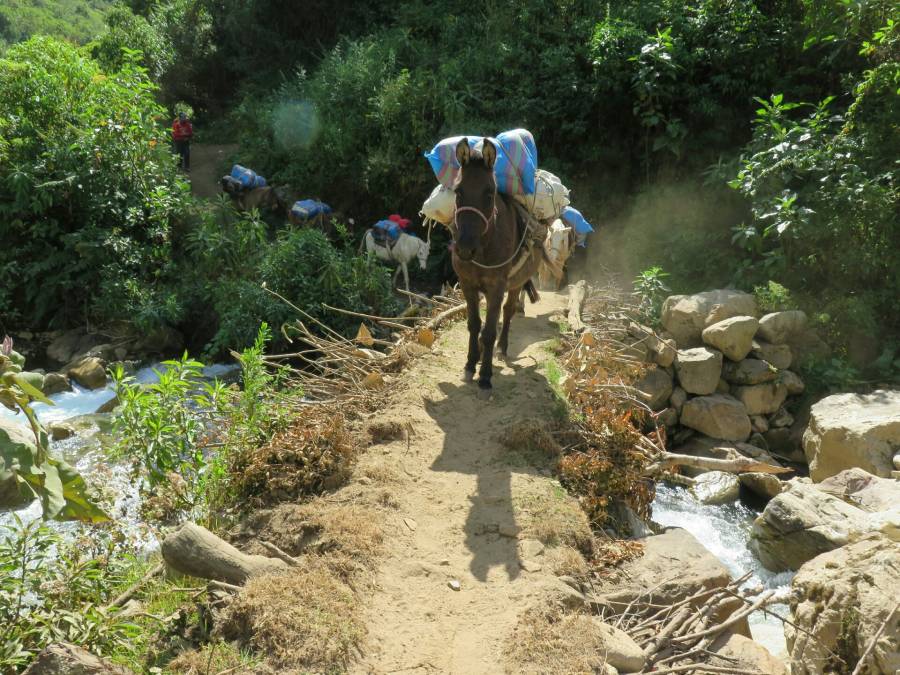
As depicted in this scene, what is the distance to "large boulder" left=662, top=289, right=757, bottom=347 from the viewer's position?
1009cm

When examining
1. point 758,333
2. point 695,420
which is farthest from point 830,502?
point 758,333

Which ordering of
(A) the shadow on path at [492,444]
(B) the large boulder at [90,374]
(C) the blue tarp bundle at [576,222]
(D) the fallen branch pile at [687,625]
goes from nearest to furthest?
(D) the fallen branch pile at [687,625] → (A) the shadow on path at [492,444] → (C) the blue tarp bundle at [576,222] → (B) the large boulder at [90,374]

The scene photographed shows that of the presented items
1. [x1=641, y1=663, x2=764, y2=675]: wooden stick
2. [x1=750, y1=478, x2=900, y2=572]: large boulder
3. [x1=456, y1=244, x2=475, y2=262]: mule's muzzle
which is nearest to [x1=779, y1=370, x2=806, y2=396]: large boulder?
[x1=750, y1=478, x2=900, y2=572]: large boulder

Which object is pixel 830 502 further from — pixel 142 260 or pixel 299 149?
pixel 299 149

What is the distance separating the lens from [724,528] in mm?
8227

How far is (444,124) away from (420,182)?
126 cm

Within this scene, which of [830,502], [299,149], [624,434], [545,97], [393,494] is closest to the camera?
[393,494]

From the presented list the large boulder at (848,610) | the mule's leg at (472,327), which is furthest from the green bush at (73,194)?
the large boulder at (848,610)

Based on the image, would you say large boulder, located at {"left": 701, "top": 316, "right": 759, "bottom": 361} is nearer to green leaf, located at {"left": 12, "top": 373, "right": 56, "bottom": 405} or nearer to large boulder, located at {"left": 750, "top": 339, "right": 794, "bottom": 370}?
large boulder, located at {"left": 750, "top": 339, "right": 794, "bottom": 370}

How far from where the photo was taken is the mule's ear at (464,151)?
6.21 metres

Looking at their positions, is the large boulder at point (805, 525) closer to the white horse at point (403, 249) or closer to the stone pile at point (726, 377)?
the stone pile at point (726, 377)

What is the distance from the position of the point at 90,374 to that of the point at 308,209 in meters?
5.01

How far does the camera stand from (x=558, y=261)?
336 inches

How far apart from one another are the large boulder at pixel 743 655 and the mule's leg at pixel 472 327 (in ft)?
11.4
